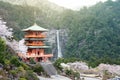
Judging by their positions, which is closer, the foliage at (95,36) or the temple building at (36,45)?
the temple building at (36,45)

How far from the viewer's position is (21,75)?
28.8 m

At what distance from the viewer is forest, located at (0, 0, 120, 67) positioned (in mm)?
101062

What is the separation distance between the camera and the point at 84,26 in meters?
115

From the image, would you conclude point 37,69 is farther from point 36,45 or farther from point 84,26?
point 84,26

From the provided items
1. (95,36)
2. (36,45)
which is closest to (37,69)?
(36,45)

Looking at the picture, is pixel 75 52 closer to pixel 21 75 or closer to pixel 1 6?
pixel 1 6

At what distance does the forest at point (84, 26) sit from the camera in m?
101

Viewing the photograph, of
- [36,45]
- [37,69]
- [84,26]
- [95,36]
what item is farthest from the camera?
[84,26]

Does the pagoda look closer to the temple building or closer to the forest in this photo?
the temple building

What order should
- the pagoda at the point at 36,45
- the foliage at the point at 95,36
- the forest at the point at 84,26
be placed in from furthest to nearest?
the forest at the point at 84,26
the foliage at the point at 95,36
the pagoda at the point at 36,45

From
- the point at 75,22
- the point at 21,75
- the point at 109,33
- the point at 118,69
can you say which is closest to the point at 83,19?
the point at 75,22

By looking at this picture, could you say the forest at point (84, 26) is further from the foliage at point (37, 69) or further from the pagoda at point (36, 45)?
the foliage at point (37, 69)

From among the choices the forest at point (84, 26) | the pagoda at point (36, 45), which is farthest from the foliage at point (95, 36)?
the pagoda at point (36, 45)

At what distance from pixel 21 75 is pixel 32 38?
22.1m
